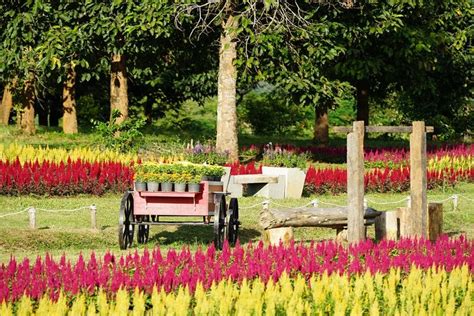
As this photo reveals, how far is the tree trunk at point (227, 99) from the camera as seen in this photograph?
28828 mm

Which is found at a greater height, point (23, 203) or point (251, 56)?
point (251, 56)

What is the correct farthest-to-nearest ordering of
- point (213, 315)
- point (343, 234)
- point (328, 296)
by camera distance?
point (343, 234) → point (328, 296) → point (213, 315)

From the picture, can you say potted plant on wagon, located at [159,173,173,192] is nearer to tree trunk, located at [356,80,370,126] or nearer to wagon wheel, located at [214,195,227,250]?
wagon wheel, located at [214,195,227,250]

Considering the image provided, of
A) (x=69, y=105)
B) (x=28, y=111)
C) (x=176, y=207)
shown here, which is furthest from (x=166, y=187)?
(x=69, y=105)

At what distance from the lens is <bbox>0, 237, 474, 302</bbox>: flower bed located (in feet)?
38.5

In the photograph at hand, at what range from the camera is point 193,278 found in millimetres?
12070

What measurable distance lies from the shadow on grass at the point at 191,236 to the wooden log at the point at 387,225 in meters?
2.29

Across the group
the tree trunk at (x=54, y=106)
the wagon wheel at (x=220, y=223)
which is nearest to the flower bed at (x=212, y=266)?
the wagon wheel at (x=220, y=223)

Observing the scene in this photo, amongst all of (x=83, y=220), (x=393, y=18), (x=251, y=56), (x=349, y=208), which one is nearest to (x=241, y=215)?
(x=83, y=220)

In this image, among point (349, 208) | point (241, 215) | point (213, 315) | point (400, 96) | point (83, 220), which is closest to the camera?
point (213, 315)

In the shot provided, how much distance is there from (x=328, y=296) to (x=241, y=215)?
Answer: 31.3 feet

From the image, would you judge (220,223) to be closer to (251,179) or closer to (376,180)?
(251,179)

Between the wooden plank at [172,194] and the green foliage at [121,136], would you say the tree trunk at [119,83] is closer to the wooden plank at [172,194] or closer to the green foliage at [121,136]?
the green foliage at [121,136]

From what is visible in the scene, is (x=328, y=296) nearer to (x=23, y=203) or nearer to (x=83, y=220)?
(x=83, y=220)
